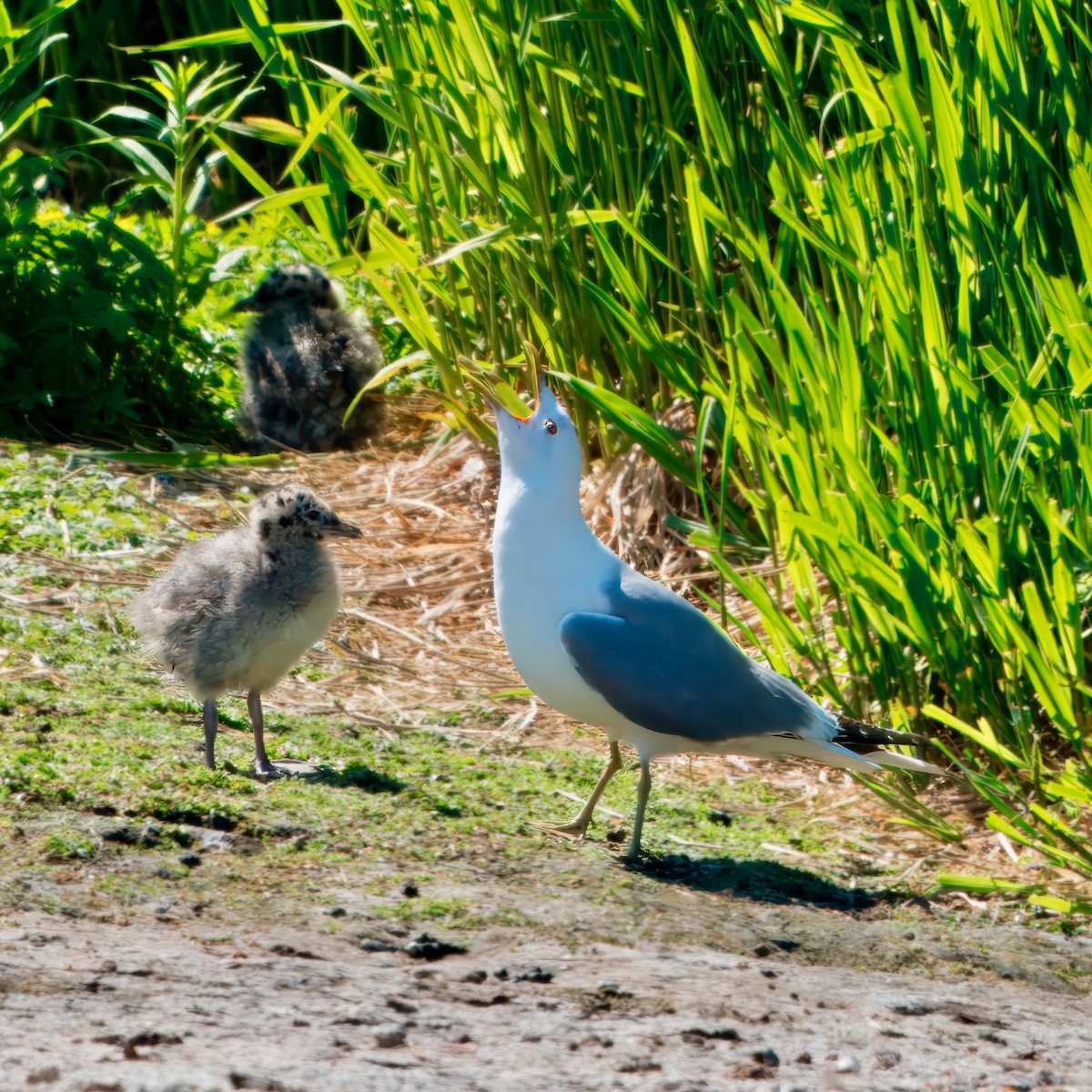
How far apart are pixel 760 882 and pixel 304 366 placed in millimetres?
3506

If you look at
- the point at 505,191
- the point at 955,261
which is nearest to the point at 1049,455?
the point at 955,261

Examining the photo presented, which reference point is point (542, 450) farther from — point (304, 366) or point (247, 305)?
point (247, 305)

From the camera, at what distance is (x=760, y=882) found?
2.94 m

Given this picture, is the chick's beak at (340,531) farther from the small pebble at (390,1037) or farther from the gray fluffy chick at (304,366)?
the gray fluffy chick at (304,366)

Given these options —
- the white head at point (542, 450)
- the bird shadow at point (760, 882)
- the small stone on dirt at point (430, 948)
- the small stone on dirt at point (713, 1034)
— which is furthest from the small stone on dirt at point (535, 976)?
the white head at point (542, 450)

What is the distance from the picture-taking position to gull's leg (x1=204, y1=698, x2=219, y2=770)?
3209 millimetres

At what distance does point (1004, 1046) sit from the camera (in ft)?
7.13

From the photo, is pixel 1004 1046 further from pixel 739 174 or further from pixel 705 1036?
pixel 739 174

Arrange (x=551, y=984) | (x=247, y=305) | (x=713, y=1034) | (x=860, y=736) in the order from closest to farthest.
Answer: (x=713, y=1034) < (x=551, y=984) < (x=860, y=736) < (x=247, y=305)

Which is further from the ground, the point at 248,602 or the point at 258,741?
the point at 248,602

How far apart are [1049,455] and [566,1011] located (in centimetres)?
165

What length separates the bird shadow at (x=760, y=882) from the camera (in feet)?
9.43

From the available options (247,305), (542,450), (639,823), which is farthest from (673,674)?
(247,305)

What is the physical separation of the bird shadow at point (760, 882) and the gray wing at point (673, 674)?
0.81 feet
